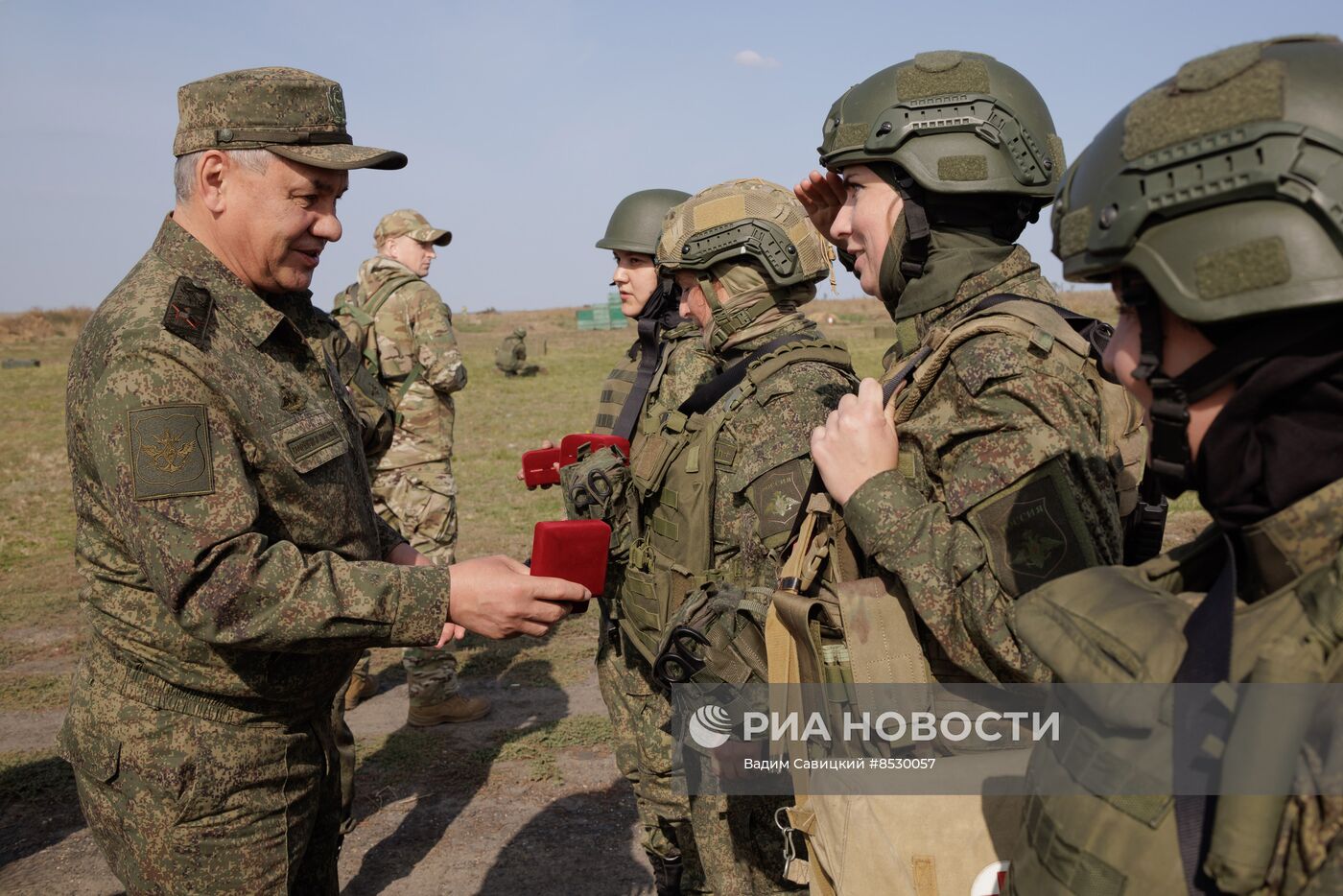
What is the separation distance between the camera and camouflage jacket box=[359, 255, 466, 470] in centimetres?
768

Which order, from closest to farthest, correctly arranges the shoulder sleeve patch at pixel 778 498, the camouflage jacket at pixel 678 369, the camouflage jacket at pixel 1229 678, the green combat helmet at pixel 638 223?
the camouflage jacket at pixel 1229 678 < the shoulder sleeve patch at pixel 778 498 < the camouflage jacket at pixel 678 369 < the green combat helmet at pixel 638 223

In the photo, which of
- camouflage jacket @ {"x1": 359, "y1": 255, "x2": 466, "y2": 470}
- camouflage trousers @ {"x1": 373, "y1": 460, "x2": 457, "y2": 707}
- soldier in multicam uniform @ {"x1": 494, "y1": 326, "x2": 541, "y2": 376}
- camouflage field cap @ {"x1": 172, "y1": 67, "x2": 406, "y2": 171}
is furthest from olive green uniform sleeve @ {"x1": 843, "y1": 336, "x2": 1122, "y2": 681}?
soldier in multicam uniform @ {"x1": 494, "y1": 326, "x2": 541, "y2": 376}

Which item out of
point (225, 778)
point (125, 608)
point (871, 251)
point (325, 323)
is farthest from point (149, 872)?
point (871, 251)

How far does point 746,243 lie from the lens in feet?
13.1

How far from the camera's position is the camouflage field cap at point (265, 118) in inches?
111

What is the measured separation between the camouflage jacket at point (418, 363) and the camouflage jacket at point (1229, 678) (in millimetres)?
6387

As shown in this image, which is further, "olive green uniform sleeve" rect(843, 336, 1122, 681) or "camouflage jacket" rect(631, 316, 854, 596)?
"camouflage jacket" rect(631, 316, 854, 596)

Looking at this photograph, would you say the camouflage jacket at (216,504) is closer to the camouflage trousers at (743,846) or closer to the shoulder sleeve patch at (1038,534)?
the shoulder sleeve patch at (1038,534)

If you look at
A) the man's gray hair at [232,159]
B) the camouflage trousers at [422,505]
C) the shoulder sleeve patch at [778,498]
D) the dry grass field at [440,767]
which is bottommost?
the dry grass field at [440,767]

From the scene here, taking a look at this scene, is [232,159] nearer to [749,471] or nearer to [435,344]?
[749,471]

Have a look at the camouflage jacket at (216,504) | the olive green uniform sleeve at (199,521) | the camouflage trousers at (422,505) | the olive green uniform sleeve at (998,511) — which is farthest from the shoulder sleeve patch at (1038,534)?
the camouflage trousers at (422,505)

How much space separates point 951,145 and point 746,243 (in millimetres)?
1372

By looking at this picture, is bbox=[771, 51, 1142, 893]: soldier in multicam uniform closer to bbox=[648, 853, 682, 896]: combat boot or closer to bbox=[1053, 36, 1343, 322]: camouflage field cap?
bbox=[1053, 36, 1343, 322]: camouflage field cap

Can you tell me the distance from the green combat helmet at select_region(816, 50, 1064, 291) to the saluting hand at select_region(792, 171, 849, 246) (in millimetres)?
550
